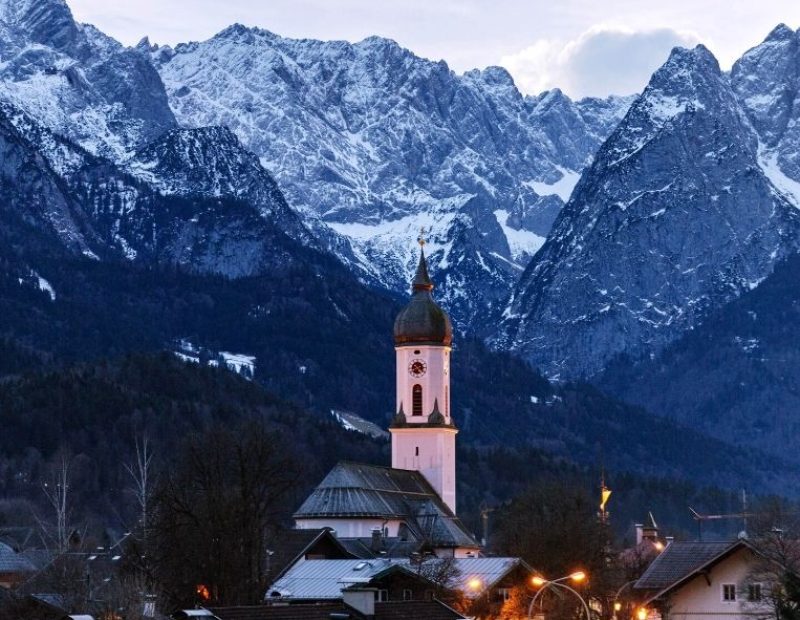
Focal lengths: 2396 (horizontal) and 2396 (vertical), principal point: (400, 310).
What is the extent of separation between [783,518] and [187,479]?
63764mm

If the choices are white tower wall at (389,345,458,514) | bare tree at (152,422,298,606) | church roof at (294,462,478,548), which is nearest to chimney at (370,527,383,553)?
church roof at (294,462,478,548)

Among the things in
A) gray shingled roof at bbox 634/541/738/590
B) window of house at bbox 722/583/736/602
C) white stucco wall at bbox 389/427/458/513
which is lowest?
window of house at bbox 722/583/736/602

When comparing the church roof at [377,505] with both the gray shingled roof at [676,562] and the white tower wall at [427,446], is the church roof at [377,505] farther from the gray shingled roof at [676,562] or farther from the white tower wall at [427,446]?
the gray shingled roof at [676,562]

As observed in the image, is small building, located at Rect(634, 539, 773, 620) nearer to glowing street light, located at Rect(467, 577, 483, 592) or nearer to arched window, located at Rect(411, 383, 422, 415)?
glowing street light, located at Rect(467, 577, 483, 592)

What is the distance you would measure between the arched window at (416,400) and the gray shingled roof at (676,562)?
6617 centimetres

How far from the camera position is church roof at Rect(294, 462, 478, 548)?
177 metres

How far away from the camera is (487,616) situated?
12262 cm

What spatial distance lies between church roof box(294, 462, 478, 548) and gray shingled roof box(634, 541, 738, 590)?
41011mm

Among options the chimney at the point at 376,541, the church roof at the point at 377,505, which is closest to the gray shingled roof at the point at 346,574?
the chimney at the point at 376,541

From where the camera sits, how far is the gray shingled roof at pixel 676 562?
127 meters

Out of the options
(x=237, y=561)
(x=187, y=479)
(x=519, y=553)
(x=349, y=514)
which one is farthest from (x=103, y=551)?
(x=237, y=561)

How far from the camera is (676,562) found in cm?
13112

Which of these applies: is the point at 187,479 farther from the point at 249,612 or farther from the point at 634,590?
the point at 249,612

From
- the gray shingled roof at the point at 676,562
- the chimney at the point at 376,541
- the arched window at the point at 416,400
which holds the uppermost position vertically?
the arched window at the point at 416,400
